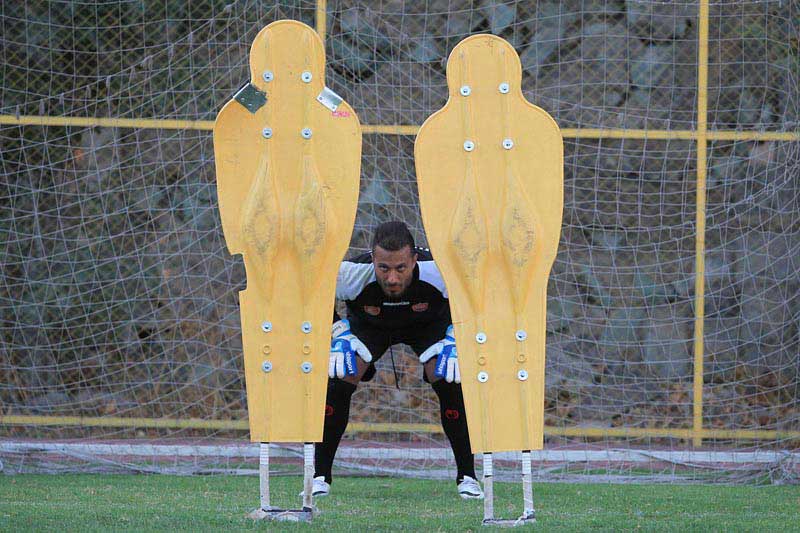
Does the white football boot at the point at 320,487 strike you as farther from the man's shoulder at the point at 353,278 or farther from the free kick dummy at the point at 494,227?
the free kick dummy at the point at 494,227

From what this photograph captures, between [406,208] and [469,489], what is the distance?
298cm

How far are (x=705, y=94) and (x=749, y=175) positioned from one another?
0.80 meters

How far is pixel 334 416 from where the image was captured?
234 inches

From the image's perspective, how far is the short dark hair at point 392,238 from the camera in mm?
5176

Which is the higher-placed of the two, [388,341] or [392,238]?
[392,238]

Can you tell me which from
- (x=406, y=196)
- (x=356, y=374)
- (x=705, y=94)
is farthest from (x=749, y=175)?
(x=356, y=374)

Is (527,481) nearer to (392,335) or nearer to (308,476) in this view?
(308,476)

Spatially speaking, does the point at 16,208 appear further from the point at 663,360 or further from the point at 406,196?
the point at 663,360

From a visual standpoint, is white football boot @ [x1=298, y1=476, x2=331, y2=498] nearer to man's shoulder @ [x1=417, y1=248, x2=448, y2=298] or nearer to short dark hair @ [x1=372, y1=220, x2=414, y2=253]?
man's shoulder @ [x1=417, y1=248, x2=448, y2=298]

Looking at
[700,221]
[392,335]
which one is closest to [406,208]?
[700,221]

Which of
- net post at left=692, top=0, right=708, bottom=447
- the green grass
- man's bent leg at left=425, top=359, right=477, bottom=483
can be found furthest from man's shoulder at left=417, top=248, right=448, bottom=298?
net post at left=692, top=0, right=708, bottom=447

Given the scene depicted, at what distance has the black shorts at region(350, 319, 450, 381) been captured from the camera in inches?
239

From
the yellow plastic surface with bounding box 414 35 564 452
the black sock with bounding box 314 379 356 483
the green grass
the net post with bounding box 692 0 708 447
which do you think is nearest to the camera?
the yellow plastic surface with bounding box 414 35 564 452

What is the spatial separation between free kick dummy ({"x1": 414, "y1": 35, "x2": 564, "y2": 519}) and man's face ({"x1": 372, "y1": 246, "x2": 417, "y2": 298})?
0.94 metres
